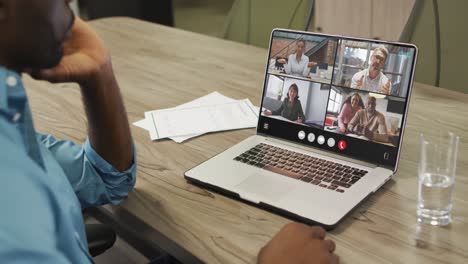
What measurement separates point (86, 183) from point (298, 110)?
46cm

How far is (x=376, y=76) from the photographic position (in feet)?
3.57

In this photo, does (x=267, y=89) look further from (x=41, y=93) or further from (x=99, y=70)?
(x=41, y=93)

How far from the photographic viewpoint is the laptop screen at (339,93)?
108 cm

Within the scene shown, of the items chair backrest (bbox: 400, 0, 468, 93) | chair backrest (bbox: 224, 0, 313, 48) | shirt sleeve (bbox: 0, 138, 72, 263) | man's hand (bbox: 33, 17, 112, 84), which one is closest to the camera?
shirt sleeve (bbox: 0, 138, 72, 263)

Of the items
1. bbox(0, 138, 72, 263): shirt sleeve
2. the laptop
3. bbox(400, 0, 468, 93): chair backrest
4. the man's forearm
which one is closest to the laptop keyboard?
the laptop

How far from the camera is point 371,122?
3.62 ft

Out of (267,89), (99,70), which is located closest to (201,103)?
(267,89)

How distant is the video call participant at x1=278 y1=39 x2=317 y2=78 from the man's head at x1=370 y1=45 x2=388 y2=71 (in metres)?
0.13

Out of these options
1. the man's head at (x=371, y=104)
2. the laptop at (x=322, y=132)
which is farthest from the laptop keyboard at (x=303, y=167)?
the man's head at (x=371, y=104)

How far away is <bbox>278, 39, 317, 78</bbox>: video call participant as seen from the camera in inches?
46.3

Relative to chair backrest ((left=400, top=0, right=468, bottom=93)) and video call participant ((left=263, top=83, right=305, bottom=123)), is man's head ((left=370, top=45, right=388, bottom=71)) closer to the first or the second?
video call participant ((left=263, top=83, right=305, bottom=123))

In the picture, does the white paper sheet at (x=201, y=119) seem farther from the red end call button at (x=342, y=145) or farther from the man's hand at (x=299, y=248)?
the man's hand at (x=299, y=248)

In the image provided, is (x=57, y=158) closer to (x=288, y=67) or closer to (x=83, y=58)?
(x=83, y=58)

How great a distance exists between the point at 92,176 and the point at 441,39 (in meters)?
1.31
